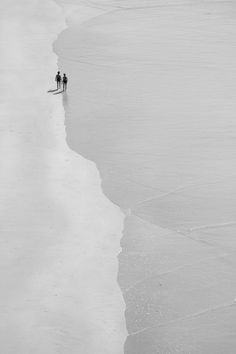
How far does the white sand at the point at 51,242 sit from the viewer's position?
1532 cm

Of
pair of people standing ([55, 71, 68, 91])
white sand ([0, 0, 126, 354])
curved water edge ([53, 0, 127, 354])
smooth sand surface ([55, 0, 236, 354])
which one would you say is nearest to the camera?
curved water edge ([53, 0, 127, 354])

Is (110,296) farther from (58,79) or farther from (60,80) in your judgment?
(60,80)

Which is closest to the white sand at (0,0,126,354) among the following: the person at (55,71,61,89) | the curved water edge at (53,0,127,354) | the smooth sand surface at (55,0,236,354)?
the curved water edge at (53,0,127,354)

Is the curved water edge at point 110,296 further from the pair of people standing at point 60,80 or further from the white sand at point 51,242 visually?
the pair of people standing at point 60,80

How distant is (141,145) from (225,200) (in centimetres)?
443

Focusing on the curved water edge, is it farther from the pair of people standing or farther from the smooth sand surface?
the pair of people standing

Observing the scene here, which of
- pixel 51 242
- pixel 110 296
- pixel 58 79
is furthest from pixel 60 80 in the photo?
pixel 110 296

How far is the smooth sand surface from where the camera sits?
16.0m

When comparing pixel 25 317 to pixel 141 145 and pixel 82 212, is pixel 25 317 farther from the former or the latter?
pixel 141 145

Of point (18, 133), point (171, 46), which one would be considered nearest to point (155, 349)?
point (18, 133)

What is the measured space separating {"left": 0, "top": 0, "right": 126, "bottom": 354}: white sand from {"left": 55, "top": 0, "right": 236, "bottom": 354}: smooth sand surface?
0.42m

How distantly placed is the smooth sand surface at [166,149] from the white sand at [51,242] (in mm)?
422

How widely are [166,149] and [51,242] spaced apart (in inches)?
250

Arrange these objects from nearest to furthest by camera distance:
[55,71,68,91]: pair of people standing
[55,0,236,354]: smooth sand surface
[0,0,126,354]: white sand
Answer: [0,0,126,354]: white sand → [55,0,236,354]: smooth sand surface → [55,71,68,91]: pair of people standing
